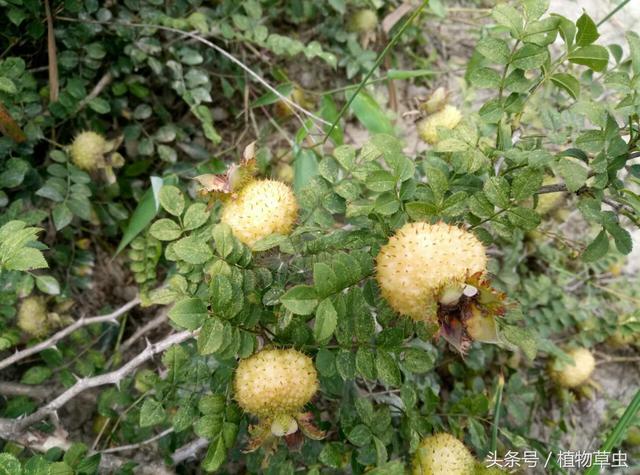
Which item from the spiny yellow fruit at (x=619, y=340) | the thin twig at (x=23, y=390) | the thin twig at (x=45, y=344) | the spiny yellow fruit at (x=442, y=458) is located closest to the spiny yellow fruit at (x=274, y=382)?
the spiny yellow fruit at (x=442, y=458)

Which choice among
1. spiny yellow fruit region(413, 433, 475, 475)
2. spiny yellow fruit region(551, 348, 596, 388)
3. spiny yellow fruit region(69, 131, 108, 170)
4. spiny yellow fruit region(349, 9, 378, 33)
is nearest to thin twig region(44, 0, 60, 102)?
spiny yellow fruit region(69, 131, 108, 170)

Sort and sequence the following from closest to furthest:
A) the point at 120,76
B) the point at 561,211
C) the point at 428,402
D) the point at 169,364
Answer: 1. the point at 169,364
2. the point at 428,402
3. the point at 120,76
4. the point at 561,211

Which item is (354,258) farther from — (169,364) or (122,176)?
(122,176)

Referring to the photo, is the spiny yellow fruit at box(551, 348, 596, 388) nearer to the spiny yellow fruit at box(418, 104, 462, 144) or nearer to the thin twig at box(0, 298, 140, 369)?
the spiny yellow fruit at box(418, 104, 462, 144)

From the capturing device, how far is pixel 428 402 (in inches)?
56.5

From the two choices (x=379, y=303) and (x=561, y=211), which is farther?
(x=561, y=211)

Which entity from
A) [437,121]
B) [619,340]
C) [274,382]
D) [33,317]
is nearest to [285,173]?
[437,121]

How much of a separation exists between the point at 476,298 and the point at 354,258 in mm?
244

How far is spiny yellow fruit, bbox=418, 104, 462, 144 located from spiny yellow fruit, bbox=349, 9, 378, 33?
0.66 metres

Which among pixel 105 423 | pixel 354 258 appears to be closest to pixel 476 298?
pixel 354 258

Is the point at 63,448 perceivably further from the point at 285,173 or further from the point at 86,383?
the point at 285,173

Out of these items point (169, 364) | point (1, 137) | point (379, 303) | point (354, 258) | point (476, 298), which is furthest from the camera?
point (1, 137)

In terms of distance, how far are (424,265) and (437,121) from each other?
3.28 feet

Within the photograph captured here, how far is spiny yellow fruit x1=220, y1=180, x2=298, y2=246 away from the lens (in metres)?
1.21
